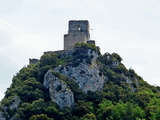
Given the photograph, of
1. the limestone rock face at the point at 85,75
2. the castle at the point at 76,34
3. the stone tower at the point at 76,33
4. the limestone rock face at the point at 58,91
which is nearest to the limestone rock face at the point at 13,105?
the limestone rock face at the point at 58,91

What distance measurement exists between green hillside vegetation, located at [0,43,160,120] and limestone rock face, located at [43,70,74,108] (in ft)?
2.66

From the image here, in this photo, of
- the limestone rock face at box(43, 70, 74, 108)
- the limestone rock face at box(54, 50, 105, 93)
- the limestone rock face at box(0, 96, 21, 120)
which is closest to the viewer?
the limestone rock face at box(0, 96, 21, 120)

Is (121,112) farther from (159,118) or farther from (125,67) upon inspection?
(125,67)

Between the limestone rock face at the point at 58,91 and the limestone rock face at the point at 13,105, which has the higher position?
the limestone rock face at the point at 58,91

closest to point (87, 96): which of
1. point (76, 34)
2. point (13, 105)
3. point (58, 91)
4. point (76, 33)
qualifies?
point (58, 91)

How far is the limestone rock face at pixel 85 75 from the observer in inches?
2827

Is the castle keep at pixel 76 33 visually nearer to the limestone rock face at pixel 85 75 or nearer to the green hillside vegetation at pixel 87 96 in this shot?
the green hillside vegetation at pixel 87 96

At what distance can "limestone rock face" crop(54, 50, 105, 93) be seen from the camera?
7181 centimetres

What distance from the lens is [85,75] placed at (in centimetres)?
7281

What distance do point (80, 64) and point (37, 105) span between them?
12.2 metres

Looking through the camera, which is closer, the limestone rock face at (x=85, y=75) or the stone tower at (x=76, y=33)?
the limestone rock face at (x=85, y=75)

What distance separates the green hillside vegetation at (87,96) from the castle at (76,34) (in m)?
2.86

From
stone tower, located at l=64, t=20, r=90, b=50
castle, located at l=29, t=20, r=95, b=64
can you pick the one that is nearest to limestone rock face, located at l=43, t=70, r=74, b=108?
castle, located at l=29, t=20, r=95, b=64

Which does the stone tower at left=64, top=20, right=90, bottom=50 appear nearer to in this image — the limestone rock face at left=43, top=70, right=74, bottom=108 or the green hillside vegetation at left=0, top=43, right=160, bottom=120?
the green hillside vegetation at left=0, top=43, right=160, bottom=120
